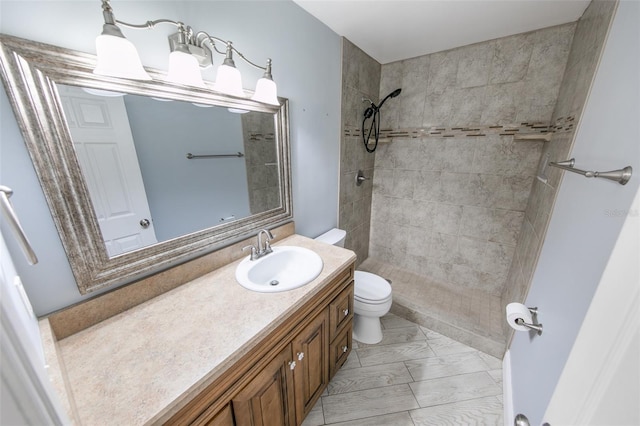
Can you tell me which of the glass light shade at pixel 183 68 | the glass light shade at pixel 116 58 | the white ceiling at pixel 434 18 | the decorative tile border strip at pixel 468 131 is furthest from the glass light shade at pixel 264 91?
the decorative tile border strip at pixel 468 131

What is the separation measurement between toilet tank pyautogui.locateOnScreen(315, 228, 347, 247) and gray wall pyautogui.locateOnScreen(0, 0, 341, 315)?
0.07 metres

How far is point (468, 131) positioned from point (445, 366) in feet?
6.04

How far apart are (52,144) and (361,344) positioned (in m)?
1.98

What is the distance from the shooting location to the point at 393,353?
1.76 m

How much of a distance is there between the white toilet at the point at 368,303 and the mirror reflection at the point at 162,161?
0.81 meters

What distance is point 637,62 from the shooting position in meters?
0.66

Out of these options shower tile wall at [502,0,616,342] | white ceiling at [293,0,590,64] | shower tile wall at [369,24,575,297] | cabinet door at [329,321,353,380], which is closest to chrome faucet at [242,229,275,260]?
cabinet door at [329,321,353,380]

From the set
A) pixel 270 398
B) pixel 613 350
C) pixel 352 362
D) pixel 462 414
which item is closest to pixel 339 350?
pixel 352 362

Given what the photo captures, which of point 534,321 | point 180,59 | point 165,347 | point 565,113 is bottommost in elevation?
point 534,321

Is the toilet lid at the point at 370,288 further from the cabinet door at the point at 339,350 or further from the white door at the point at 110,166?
the white door at the point at 110,166

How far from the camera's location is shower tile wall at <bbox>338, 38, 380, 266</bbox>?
1933 millimetres

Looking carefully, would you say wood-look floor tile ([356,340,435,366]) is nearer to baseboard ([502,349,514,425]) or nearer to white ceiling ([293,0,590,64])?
baseboard ([502,349,514,425])

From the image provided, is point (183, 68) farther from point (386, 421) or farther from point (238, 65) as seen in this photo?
→ point (386, 421)

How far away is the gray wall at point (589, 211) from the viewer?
2.08 ft
